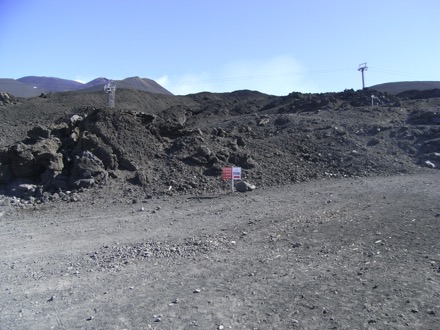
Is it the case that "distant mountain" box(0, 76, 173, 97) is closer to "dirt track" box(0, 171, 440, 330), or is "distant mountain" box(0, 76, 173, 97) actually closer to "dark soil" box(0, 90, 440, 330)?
"dark soil" box(0, 90, 440, 330)

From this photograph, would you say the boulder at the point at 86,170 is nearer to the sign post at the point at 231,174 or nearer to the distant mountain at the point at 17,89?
the sign post at the point at 231,174

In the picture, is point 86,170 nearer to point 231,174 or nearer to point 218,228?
point 231,174

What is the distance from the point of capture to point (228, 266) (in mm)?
6062

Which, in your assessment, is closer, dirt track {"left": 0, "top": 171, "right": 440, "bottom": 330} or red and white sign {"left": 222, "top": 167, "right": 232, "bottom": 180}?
dirt track {"left": 0, "top": 171, "right": 440, "bottom": 330}

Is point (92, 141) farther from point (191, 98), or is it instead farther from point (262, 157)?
point (191, 98)

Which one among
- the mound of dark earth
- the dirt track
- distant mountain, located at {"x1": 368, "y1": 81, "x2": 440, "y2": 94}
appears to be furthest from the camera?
distant mountain, located at {"x1": 368, "y1": 81, "x2": 440, "y2": 94}

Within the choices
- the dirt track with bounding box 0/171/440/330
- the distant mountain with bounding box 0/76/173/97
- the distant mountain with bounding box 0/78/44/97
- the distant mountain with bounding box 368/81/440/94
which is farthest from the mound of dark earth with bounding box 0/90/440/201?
the distant mountain with bounding box 0/76/173/97

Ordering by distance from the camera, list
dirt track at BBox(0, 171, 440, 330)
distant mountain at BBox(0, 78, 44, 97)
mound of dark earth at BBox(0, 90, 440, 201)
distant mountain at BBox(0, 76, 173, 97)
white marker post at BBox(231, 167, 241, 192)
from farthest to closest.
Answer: distant mountain at BBox(0, 76, 173, 97), distant mountain at BBox(0, 78, 44, 97), mound of dark earth at BBox(0, 90, 440, 201), white marker post at BBox(231, 167, 241, 192), dirt track at BBox(0, 171, 440, 330)

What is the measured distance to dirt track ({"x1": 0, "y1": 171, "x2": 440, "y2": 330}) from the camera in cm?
455

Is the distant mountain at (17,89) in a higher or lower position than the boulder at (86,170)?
higher

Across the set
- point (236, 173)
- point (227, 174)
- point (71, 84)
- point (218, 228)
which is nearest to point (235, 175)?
point (236, 173)

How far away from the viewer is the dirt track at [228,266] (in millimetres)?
4551

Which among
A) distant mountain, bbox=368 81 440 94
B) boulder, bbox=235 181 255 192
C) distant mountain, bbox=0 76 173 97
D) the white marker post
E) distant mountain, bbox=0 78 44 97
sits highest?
distant mountain, bbox=0 76 173 97

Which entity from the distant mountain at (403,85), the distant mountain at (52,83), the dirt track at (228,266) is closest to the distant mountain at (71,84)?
the distant mountain at (52,83)
